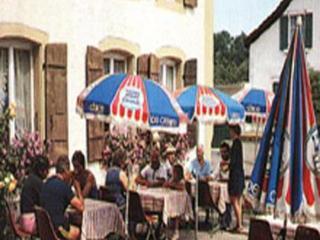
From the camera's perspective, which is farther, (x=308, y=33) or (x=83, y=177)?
(x=308, y=33)

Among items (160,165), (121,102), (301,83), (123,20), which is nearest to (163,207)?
(160,165)

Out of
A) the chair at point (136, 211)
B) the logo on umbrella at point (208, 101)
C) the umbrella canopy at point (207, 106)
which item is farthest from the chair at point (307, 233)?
the logo on umbrella at point (208, 101)

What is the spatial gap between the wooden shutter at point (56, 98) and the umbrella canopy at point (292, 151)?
15.1 ft

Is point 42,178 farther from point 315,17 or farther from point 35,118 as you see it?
point 315,17

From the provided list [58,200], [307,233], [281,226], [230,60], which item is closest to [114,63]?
[58,200]

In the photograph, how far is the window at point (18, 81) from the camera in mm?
9664

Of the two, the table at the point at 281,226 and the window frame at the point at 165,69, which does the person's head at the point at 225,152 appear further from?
the table at the point at 281,226

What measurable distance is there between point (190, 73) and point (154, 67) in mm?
1776

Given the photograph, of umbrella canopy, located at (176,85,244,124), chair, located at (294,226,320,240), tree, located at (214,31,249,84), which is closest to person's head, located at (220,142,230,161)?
umbrella canopy, located at (176,85,244,124)

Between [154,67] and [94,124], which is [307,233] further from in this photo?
[154,67]

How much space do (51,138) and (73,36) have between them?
178 cm

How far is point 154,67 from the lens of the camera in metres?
13.2

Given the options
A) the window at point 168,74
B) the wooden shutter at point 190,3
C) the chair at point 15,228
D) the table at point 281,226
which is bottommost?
the chair at point 15,228

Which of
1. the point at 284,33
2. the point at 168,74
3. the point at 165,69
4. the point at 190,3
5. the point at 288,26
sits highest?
the point at 288,26
